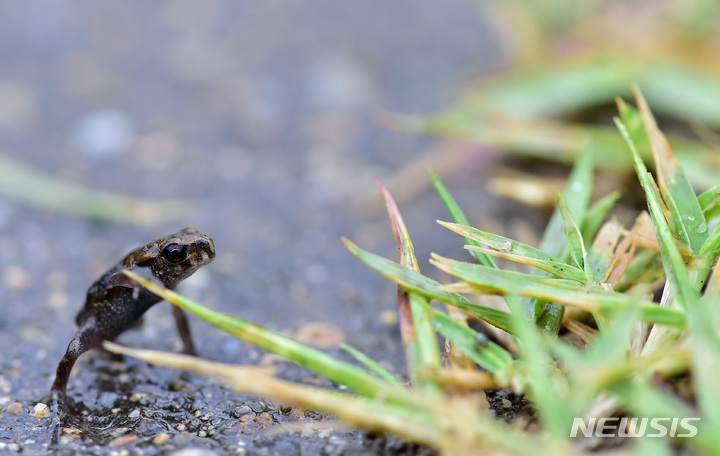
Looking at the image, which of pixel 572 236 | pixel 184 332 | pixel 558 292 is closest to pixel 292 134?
pixel 184 332

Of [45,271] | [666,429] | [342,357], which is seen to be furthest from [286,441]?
[45,271]

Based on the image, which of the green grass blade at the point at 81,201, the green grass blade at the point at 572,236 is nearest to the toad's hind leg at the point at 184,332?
the green grass blade at the point at 81,201

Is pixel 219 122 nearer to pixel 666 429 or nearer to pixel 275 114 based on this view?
pixel 275 114

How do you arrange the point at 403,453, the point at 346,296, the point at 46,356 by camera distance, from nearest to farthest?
the point at 403,453
the point at 46,356
the point at 346,296

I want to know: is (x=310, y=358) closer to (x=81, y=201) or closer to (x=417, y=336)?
(x=417, y=336)

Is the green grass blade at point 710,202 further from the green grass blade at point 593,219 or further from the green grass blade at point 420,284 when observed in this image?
the green grass blade at point 420,284

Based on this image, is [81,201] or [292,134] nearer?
[81,201]
